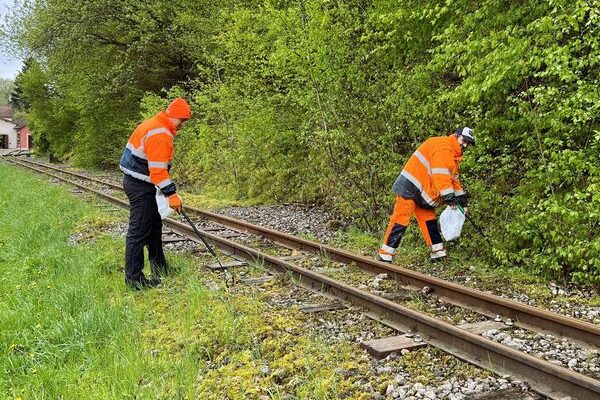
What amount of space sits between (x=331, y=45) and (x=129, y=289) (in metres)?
5.56

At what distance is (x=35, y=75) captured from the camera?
127 feet

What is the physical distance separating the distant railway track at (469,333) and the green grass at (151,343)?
719 mm

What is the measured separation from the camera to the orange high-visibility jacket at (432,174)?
23.9ft

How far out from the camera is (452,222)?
24.4 feet

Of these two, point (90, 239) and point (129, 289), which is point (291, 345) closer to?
point (129, 289)

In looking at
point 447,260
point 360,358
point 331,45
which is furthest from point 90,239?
point 360,358

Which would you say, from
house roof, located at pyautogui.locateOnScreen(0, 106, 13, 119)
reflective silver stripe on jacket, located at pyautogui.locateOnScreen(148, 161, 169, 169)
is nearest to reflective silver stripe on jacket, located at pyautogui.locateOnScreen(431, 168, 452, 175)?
reflective silver stripe on jacket, located at pyautogui.locateOnScreen(148, 161, 169, 169)

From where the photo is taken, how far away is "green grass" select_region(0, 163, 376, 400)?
4.22m

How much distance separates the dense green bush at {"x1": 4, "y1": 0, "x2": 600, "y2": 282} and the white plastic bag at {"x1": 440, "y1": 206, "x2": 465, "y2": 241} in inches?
22.6

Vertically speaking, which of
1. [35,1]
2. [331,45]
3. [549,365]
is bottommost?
[549,365]

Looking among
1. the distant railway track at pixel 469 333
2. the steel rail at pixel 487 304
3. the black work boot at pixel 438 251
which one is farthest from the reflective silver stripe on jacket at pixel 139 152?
the black work boot at pixel 438 251

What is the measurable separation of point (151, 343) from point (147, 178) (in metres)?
2.41

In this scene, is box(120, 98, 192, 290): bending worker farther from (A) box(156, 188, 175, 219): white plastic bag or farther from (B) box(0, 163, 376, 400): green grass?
(B) box(0, 163, 376, 400): green grass

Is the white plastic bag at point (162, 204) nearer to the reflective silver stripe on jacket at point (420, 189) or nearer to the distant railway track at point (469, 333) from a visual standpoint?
the distant railway track at point (469, 333)
